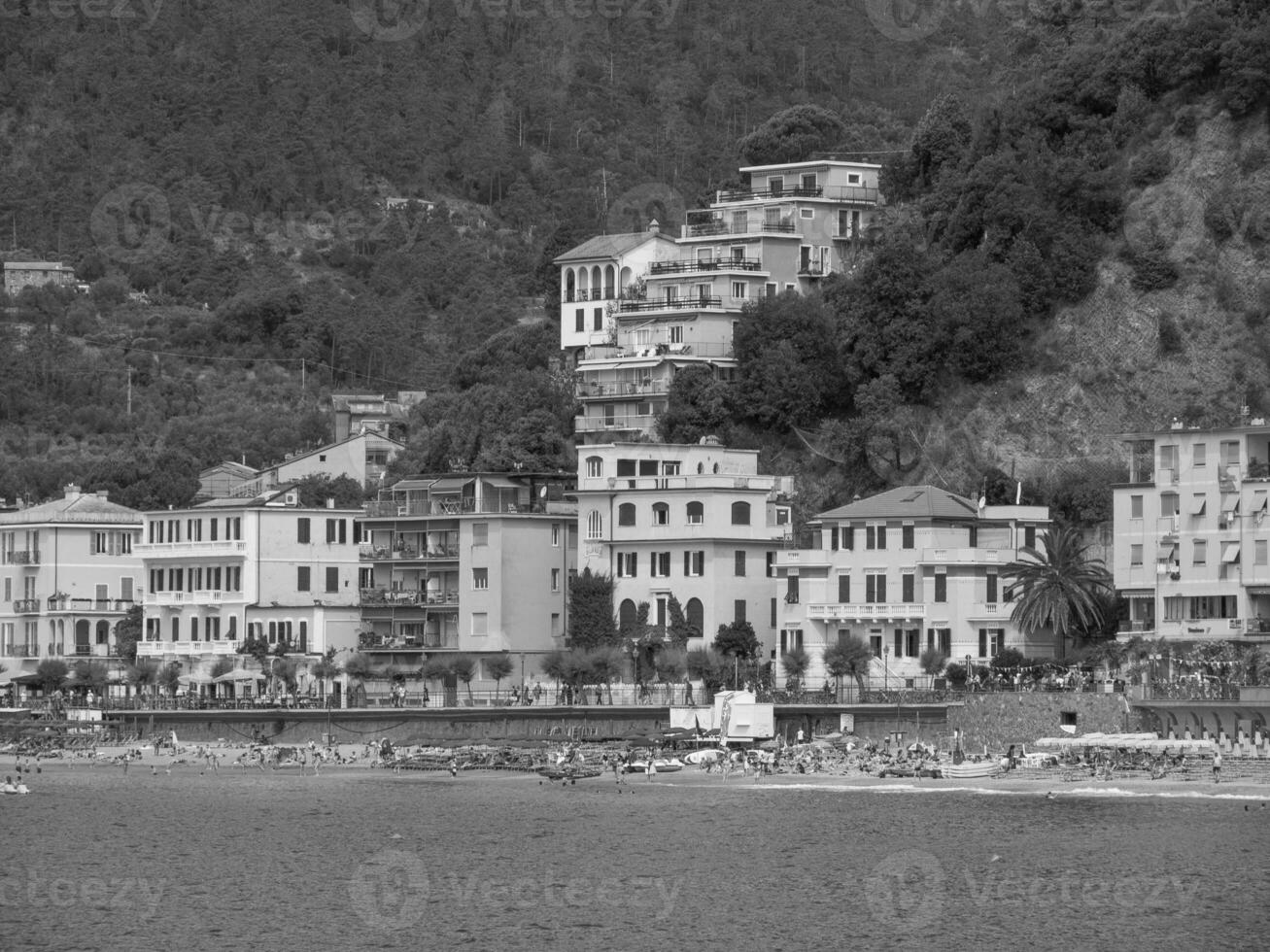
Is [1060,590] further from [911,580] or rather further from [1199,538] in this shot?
[911,580]

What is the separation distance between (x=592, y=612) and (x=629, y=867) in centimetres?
3551

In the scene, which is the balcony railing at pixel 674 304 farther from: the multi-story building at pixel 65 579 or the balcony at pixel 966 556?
the multi-story building at pixel 65 579

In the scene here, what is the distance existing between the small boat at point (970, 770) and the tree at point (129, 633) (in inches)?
1834

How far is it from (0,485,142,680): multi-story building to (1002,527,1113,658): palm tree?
158ft

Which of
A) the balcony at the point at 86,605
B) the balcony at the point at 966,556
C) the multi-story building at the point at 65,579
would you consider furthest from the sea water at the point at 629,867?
the balcony at the point at 86,605

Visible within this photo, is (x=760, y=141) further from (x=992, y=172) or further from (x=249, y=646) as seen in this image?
(x=249, y=646)

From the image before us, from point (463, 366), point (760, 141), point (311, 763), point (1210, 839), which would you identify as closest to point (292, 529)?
point (311, 763)

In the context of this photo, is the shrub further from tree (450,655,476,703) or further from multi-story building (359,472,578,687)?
tree (450,655,476,703)

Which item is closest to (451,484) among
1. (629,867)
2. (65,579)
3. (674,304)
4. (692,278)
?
(674,304)

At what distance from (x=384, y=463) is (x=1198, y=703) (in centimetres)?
6599

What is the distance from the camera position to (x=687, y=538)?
11606 cm

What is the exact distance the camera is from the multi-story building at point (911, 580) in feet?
359

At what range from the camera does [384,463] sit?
153 metres

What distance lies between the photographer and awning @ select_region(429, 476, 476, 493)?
12119 cm
